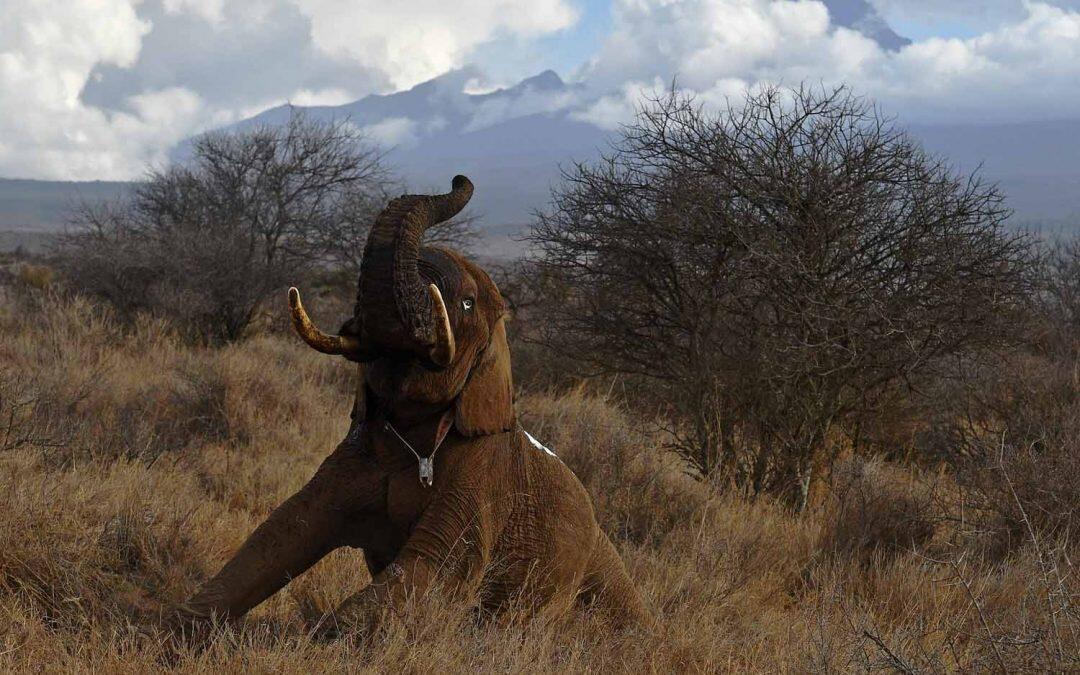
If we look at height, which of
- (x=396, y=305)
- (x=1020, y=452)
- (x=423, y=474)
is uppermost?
(x=396, y=305)

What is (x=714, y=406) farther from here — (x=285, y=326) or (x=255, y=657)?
(x=285, y=326)

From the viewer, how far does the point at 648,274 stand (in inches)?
360

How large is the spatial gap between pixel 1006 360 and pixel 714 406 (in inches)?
91.1

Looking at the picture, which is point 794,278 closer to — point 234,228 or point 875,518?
point 875,518

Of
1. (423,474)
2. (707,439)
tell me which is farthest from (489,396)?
(707,439)

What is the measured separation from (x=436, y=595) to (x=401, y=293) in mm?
986

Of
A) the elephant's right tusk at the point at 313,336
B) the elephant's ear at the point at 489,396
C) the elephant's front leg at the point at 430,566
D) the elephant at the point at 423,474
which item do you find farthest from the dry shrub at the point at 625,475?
the elephant's right tusk at the point at 313,336

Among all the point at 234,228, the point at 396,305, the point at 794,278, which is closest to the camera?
the point at 396,305

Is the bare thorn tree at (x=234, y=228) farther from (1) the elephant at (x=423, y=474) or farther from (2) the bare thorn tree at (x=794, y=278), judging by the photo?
(1) the elephant at (x=423, y=474)

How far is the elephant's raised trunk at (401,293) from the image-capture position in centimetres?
331

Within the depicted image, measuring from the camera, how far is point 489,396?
3764mm

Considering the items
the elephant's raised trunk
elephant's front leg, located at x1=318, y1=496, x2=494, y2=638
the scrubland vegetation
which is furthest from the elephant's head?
the scrubland vegetation

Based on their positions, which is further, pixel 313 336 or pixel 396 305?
pixel 396 305

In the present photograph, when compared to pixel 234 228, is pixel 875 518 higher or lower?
lower
